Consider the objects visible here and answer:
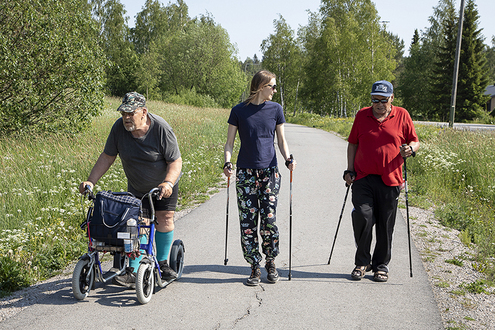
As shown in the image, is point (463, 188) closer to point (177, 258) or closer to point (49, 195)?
point (177, 258)

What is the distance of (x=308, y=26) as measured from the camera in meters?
54.1

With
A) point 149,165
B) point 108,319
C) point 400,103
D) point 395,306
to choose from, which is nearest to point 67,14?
point 149,165

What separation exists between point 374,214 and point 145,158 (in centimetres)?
249

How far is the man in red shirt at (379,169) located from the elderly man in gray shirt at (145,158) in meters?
1.92

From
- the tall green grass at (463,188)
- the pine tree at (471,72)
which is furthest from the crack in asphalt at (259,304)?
the pine tree at (471,72)

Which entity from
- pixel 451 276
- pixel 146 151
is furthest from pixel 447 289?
pixel 146 151

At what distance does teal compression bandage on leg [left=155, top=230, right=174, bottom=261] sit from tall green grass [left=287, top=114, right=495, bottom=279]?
3.51 meters

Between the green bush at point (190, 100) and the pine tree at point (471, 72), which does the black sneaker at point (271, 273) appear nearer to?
the green bush at point (190, 100)

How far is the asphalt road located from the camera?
3.57m

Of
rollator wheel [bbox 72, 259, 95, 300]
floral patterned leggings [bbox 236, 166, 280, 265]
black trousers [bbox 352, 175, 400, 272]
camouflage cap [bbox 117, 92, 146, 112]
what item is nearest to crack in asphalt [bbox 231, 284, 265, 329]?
floral patterned leggings [bbox 236, 166, 280, 265]

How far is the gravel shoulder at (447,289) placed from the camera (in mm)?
3717

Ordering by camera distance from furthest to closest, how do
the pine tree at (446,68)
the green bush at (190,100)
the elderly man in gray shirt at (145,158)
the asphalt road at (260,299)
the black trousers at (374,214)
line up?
the pine tree at (446,68) → the green bush at (190,100) → the black trousers at (374,214) → the elderly man in gray shirt at (145,158) → the asphalt road at (260,299)

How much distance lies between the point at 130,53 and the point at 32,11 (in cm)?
4811

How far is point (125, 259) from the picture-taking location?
13.4 ft
